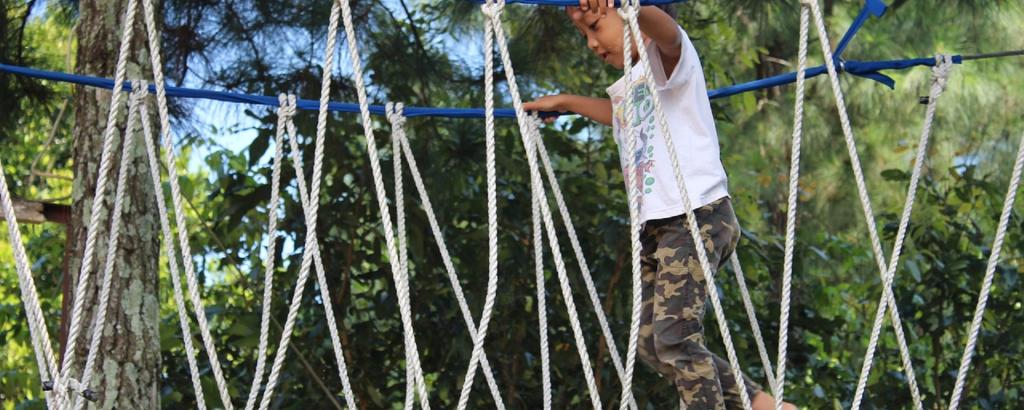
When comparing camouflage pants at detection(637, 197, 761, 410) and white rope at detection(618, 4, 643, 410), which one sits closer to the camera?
white rope at detection(618, 4, 643, 410)

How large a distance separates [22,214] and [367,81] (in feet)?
3.01

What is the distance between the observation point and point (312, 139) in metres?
3.12

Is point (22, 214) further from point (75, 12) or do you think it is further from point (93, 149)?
point (75, 12)

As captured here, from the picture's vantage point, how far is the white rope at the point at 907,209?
1.76m

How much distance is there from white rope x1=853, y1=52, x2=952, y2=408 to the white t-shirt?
0.26 meters

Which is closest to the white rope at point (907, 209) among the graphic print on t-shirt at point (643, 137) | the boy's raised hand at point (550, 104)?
the graphic print on t-shirt at point (643, 137)

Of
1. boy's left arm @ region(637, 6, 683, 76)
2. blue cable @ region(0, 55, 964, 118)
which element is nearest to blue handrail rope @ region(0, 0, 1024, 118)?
blue cable @ region(0, 55, 964, 118)

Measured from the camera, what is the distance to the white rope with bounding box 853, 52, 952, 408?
5.76ft

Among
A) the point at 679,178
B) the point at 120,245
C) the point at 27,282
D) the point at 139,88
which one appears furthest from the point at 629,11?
the point at 120,245

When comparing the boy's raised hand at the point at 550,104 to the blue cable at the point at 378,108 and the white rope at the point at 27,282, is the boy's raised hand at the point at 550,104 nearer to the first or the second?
the blue cable at the point at 378,108

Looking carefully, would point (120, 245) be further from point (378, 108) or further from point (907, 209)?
point (907, 209)

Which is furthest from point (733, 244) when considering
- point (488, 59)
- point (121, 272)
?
point (121, 272)

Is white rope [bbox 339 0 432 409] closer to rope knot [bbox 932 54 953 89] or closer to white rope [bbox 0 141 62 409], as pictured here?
white rope [bbox 0 141 62 409]

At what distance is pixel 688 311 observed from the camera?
6.06ft
